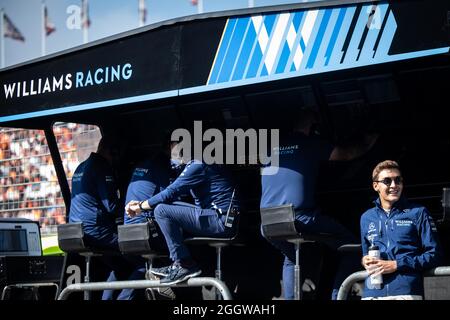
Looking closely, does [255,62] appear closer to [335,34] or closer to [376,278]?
[335,34]

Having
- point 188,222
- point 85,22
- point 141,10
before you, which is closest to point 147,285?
point 188,222

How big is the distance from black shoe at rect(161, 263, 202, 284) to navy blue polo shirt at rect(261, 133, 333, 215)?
80 cm

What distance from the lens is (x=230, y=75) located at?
21.7ft

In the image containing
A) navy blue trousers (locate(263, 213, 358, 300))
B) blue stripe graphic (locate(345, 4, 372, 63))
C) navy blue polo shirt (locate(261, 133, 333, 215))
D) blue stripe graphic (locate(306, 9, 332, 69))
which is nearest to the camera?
blue stripe graphic (locate(345, 4, 372, 63))

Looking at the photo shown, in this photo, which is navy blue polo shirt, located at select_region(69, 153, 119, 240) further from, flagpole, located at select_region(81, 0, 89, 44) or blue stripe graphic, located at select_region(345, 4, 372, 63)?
flagpole, located at select_region(81, 0, 89, 44)

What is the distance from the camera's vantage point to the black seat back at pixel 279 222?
668cm

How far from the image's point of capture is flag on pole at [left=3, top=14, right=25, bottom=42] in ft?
94.5

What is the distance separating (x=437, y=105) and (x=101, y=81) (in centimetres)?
286

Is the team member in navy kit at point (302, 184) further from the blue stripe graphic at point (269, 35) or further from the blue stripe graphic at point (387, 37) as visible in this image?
the blue stripe graphic at point (387, 37)

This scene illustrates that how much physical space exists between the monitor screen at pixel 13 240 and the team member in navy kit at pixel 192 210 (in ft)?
11.1

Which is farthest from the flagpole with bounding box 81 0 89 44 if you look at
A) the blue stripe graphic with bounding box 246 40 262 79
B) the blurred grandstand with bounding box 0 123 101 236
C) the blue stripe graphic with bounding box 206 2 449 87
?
the blue stripe graphic with bounding box 246 40 262 79

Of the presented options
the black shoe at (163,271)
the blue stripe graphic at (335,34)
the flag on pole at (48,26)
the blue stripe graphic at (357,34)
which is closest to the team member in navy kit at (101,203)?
the black shoe at (163,271)

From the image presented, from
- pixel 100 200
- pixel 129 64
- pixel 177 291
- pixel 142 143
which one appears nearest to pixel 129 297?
pixel 177 291

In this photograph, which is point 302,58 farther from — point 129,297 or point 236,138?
point 129,297
